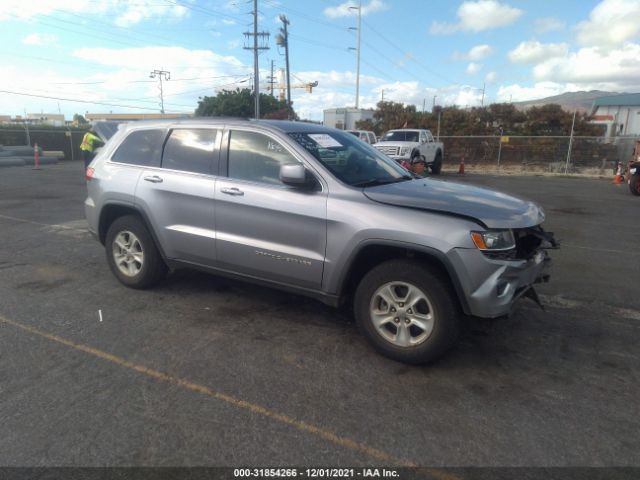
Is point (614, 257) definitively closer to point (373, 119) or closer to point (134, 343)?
point (134, 343)

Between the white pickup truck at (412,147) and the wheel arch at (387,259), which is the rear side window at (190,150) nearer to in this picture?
the wheel arch at (387,259)

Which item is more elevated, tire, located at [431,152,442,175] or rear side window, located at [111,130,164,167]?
rear side window, located at [111,130,164,167]

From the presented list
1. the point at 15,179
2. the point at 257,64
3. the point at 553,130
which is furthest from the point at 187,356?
the point at 257,64

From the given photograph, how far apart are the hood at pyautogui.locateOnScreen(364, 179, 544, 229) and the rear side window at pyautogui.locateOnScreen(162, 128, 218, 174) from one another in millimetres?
1647

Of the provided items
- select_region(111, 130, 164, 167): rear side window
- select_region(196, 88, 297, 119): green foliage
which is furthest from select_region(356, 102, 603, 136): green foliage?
select_region(111, 130, 164, 167): rear side window

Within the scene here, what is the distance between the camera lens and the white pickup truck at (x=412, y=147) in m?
18.4

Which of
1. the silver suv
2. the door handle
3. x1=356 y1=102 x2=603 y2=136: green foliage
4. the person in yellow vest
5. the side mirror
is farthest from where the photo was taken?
x1=356 y1=102 x2=603 y2=136: green foliage

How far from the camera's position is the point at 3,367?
338cm

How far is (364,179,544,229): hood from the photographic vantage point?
3.32 metres

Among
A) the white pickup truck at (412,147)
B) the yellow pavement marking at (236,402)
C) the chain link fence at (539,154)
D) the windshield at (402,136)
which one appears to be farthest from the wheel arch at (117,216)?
the chain link fence at (539,154)

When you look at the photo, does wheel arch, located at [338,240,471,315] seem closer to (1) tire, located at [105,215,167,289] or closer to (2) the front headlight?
(2) the front headlight

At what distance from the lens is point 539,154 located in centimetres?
2433

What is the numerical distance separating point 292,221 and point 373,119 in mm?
35460

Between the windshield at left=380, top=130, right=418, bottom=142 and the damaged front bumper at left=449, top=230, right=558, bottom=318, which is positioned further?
the windshield at left=380, top=130, right=418, bottom=142
